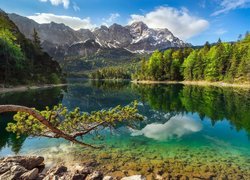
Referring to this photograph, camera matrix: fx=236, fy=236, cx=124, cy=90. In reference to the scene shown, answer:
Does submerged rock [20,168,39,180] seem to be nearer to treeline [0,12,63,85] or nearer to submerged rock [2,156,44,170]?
submerged rock [2,156,44,170]

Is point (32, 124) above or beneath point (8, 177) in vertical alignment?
above

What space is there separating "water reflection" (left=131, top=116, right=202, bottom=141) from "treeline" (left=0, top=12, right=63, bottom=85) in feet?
219

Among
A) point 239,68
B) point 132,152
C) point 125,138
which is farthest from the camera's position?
point 239,68

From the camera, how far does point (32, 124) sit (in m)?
11.9

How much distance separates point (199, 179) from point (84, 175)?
7736 mm

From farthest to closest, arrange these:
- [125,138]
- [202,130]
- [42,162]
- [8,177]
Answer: [202,130], [125,138], [42,162], [8,177]

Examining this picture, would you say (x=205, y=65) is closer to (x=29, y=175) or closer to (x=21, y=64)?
(x=21, y=64)

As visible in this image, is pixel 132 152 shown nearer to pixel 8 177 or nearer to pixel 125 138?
pixel 125 138

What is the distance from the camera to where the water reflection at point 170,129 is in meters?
28.2

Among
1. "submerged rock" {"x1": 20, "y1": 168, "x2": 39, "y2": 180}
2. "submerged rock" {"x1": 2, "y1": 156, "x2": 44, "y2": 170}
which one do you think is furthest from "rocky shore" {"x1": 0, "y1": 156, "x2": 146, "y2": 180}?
"submerged rock" {"x1": 2, "y1": 156, "x2": 44, "y2": 170}

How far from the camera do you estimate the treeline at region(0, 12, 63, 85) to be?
8594 centimetres

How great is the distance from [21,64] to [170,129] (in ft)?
273

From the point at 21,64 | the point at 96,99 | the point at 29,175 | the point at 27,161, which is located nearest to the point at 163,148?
the point at 27,161

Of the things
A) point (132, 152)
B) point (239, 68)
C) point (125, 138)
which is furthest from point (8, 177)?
point (239, 68)
